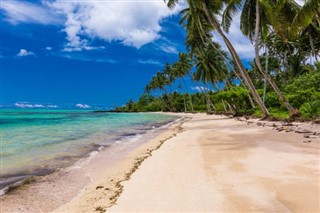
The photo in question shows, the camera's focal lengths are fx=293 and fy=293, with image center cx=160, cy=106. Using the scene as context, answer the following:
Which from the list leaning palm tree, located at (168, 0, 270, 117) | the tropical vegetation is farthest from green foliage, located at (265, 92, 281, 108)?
leaning palm tree, located at (168, 0, 270, 117)

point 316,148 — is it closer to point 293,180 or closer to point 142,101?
point 293,180

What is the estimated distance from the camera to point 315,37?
3288 cm

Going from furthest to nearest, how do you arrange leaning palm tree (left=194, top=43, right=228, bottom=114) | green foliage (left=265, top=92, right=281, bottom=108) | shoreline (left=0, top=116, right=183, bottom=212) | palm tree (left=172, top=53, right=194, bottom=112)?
1. palm tree (left=172, top=53, right=194, bottom=112)
2. leaning palm tree (left=194, top=43, right=228, bottom=114)
3. green foliage (left=265, top=92, right=281, bottom=108)
4. shoreline (left=0, top=116, right=183, bottom=212)

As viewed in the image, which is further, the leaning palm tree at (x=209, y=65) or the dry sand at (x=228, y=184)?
the leaning palm tree at (x=209, y=65)

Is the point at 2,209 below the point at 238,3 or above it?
below

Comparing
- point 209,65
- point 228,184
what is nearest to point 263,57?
point 209,65

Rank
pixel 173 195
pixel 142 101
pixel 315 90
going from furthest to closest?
pixel 142 101 → pixel 315 90 → pixel 173 195

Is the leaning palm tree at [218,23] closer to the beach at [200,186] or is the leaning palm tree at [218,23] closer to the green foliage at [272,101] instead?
the green foliage at [272,101]

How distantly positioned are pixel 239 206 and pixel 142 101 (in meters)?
109

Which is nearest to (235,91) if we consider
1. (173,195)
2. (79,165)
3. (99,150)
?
(99,150)

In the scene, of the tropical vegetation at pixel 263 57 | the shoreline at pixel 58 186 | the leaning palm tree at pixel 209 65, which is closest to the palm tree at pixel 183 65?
the tropical vegetation at pixel 263 57

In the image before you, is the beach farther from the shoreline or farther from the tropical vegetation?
the tropical vegetation

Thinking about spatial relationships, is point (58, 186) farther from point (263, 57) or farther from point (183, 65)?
point (183, 65)

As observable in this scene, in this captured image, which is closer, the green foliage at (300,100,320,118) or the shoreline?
the shoreline
